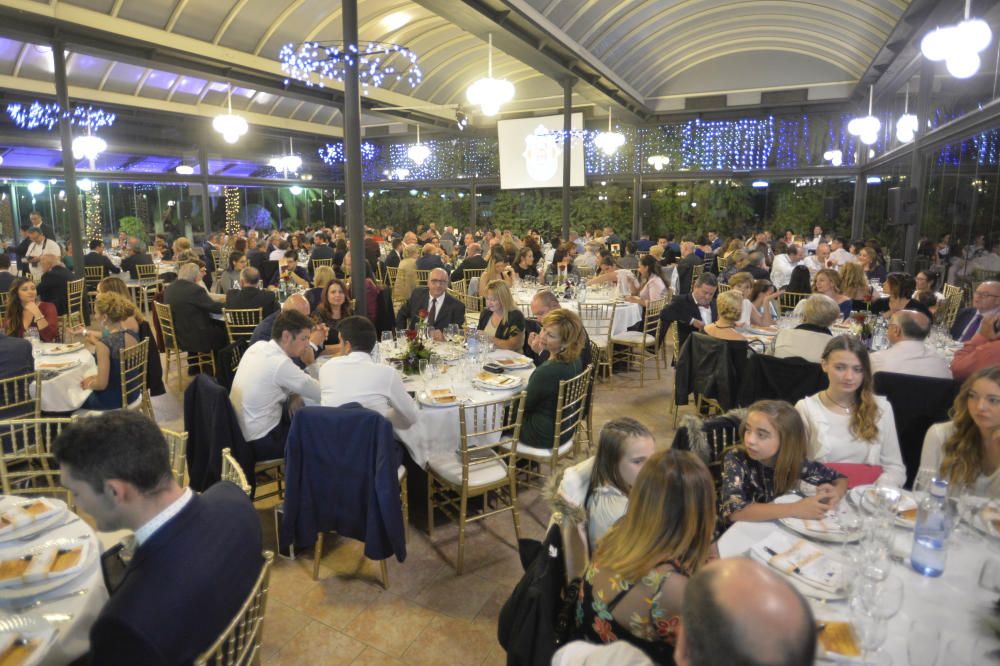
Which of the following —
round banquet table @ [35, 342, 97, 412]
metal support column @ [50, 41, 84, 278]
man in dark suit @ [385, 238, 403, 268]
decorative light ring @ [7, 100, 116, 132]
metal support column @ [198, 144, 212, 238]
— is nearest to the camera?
round banquet table @ [35, 342, 97, 412]

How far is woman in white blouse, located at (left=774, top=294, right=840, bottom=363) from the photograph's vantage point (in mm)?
4754

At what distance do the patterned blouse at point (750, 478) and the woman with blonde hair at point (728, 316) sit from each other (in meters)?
2.50

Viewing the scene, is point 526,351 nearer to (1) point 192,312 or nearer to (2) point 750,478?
(2) point 750,478

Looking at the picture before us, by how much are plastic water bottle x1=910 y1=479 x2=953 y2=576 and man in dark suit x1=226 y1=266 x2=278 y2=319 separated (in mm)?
5929

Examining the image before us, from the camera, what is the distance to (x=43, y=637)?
165cm

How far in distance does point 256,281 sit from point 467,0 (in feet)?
13.3

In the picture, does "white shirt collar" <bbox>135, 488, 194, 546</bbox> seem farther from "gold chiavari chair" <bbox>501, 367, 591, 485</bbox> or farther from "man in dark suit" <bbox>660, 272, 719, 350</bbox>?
"man in dark suit" <bbox>660, 272, 719, 350</bbox>

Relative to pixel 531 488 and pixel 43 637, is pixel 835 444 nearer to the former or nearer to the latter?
pixel 531 488

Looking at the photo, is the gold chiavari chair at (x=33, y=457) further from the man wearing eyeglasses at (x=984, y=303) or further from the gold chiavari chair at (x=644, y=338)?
the man wearing eyeglasses at (x=984, y=303)

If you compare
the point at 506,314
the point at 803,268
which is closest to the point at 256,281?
the point at 506,314

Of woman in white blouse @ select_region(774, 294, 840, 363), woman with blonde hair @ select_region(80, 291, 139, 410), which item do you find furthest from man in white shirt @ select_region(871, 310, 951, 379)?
woman with blonde hair @ select_region(80, 291, 139, 410)

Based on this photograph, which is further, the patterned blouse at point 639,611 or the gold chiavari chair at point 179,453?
the gold chiavari chair at point 179,453

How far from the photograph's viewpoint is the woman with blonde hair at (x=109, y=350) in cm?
450

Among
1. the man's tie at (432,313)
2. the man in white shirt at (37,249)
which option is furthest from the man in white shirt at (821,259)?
the man in white shirt at (37,249)
